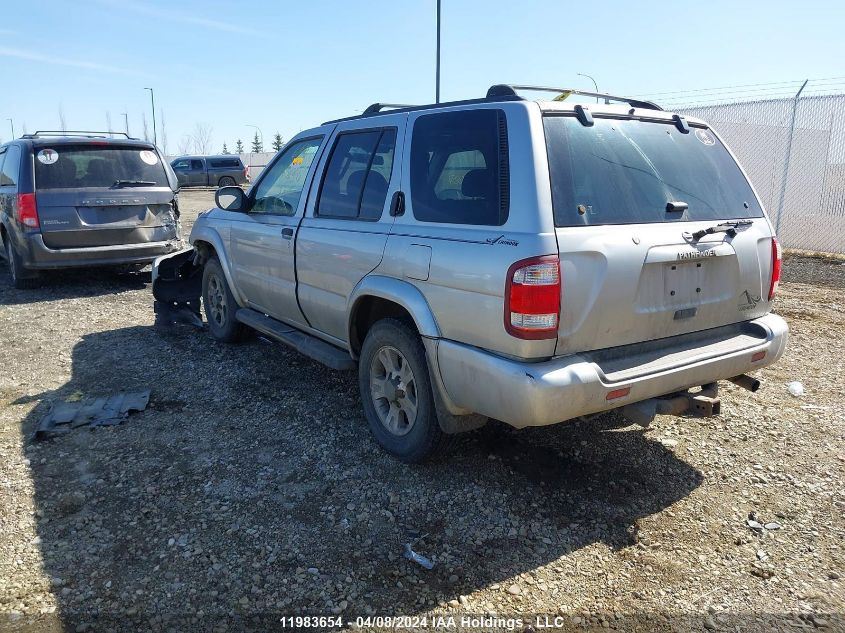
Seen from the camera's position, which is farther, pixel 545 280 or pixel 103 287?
pixel 103 287

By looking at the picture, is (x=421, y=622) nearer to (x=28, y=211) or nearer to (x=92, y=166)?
(x=28, y=211)

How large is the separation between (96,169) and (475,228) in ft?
22.8

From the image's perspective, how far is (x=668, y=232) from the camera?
3.30 m

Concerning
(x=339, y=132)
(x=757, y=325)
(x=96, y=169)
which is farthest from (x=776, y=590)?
(x=96, y=169)

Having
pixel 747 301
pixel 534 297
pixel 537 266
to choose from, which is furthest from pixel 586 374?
pixel 747 301

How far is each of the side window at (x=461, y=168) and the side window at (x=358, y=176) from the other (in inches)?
11.8

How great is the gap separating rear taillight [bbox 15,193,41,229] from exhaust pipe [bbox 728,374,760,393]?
25.8ft

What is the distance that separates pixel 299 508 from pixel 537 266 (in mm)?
1754

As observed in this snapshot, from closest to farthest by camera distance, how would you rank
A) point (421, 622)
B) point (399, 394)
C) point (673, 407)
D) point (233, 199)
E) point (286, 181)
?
1. point (421, 622)
2. point (673, 407)
3. point (399, 394)
4. point (286, 181)
5. point (233, 199)

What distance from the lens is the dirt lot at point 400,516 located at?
2775 millimetres

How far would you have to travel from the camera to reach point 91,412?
470cm

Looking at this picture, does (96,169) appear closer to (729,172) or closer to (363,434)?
(363,434)

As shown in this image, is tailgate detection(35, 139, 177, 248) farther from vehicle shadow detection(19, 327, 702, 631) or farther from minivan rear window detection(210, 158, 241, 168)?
minivan rear window detection(210, 158, 241, 168)

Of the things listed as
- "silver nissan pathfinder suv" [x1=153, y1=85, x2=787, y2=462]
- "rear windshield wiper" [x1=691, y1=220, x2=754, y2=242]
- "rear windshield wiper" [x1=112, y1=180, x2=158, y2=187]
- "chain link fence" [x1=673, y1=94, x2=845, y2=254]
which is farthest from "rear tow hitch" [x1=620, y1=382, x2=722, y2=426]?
"chain link fence" [x1=673, y1=94, x2=845, y2=254]
